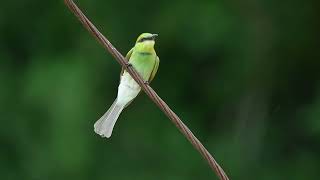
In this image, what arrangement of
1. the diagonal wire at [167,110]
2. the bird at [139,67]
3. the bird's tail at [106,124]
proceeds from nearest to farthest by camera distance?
the diagonal wire at [167,110]
the bird's tail at [106,124]
the bird at [139,67]

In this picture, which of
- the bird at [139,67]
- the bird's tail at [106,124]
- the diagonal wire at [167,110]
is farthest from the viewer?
the bird at [139,67]

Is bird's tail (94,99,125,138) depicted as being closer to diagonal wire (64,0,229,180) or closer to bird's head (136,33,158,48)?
bird's head (136,33,158,48)

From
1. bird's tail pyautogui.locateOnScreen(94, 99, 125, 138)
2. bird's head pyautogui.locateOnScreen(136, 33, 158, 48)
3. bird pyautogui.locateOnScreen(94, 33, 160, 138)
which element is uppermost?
bird's head pyautogui.locateOnScreen(136, 33, 158, 48)

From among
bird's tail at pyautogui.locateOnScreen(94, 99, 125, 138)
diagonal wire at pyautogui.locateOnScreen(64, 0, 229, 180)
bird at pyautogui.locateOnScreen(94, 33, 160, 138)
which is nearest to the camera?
diagonal wire at pyautogui.locateOnScreen(64, 0, 229, 180)

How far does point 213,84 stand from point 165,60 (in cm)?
30

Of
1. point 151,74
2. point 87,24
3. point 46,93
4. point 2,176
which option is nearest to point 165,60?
point 46,93

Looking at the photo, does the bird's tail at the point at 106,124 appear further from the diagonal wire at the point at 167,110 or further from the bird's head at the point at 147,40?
the diagonal wire at the point at 167,110

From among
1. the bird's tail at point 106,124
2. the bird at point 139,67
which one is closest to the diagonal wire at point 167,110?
the bird's tail at point 106,124

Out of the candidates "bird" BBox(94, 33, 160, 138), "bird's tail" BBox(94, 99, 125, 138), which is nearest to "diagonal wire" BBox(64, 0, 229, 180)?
"bird's tail" BBox(94, 99, 125, 138)

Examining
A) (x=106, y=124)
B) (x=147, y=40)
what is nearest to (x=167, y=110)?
(x=106, y=124)

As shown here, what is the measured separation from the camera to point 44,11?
5016 millimetres

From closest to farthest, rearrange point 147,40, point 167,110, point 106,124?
point 167,110
point 106,124
point 147,40

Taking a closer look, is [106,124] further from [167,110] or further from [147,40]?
[167,110]

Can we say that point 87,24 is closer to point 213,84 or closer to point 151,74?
point 151,74
